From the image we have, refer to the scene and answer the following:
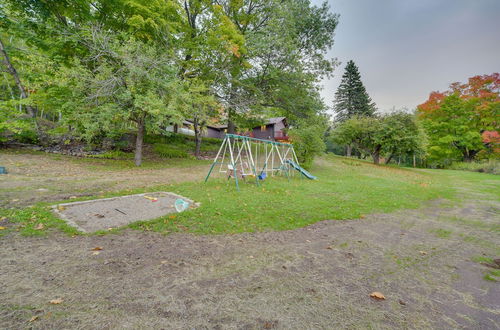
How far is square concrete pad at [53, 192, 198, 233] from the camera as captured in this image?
3.99 meters

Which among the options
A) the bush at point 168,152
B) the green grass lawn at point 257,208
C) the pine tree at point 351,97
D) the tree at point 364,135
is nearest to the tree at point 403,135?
the tree at point 364,135

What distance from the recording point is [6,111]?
35.1 feet

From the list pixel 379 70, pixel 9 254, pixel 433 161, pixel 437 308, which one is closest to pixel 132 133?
pixel 9 254

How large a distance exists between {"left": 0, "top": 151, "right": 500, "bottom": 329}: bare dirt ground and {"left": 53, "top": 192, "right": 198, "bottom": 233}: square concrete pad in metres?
0.55

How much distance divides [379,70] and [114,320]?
81.6 ft

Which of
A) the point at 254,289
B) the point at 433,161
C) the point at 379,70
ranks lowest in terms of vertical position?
the point at 254,289

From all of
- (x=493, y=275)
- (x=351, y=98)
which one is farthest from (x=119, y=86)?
(x=351, y=98)

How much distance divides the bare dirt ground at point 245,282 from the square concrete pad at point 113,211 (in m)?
0.55

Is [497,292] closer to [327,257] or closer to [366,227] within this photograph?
[327,257]

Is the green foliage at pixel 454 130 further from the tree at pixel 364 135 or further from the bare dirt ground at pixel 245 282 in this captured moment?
the bare dirt ground at pixel 245 282

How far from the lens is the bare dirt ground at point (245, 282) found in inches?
Result: 76.4

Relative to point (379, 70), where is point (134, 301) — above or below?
below

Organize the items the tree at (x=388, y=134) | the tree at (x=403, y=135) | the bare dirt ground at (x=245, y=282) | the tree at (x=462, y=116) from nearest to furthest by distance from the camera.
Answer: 1. the bare dirt ground at (x=245, y=282)
2. the tree at (x=403, y=135)
3. the tree at (x=388, y=134)
4. the tree at (x=462, y=116)

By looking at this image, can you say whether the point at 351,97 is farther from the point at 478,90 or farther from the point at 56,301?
the point at 56,301
